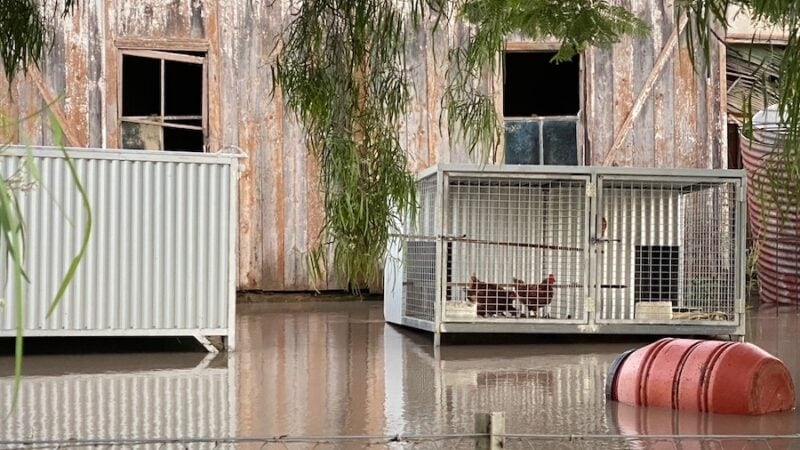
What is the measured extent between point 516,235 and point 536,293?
88 cm

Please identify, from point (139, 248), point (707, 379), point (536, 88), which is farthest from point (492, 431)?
point (536, 88)

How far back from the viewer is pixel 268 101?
56.4 ft

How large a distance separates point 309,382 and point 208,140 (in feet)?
28.8

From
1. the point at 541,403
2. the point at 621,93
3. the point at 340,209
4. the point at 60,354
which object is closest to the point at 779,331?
the point at 621,93

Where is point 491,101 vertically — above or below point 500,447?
above

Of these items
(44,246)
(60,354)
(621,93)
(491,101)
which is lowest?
(60,354)

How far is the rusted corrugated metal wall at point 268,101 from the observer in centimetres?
1692

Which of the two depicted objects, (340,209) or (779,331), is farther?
(779,331)

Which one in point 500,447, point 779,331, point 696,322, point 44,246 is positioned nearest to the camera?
point 500,447

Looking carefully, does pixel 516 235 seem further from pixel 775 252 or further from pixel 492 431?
pixel 492 431

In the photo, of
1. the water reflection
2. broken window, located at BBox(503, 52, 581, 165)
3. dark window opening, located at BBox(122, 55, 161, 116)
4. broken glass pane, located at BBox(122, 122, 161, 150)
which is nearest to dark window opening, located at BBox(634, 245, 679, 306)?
broken window, located at BBox(503, 52, 581, 165)

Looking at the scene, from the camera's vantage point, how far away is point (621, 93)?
1781 centimetres

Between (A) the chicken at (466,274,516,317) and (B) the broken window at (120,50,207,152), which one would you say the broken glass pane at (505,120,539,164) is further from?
(A) the chicken at (466,274,516,317)

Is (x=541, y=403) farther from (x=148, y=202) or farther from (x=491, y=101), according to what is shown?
(x=148, y=202)
